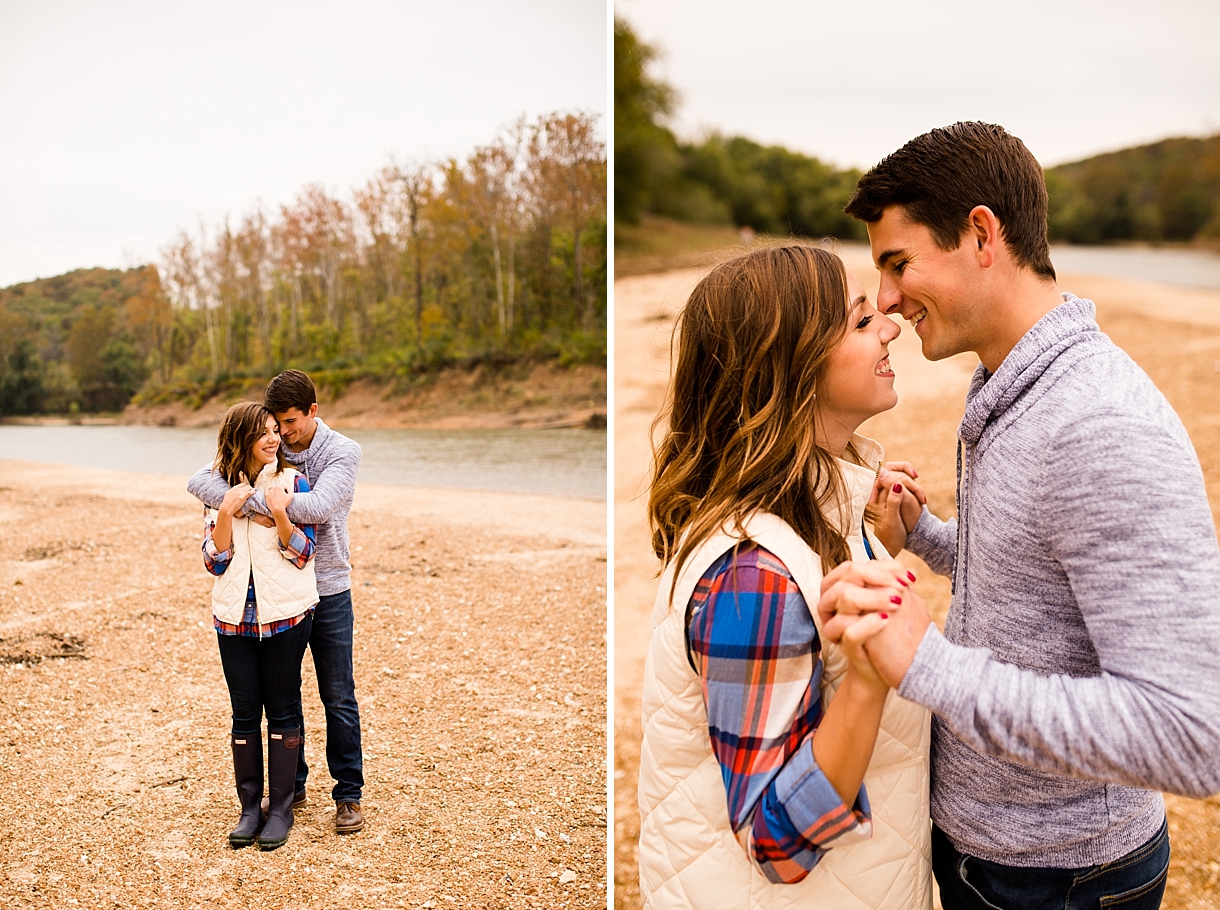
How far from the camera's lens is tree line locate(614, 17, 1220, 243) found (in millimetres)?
18578

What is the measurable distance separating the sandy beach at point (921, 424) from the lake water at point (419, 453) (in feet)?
2.04

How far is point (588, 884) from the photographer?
2.96 meters

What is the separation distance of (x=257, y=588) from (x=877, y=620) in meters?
2.09

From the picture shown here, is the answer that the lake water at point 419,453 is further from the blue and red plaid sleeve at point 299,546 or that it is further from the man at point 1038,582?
the man at point 1038,582

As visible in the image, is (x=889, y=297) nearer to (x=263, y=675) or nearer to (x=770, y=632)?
(x=770, y=632)

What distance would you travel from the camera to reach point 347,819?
9.37 feet

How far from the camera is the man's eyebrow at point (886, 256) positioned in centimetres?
119

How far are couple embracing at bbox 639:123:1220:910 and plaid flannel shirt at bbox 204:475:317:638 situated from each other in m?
1.57

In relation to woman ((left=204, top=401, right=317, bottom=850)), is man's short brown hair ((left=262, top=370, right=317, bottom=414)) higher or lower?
higher

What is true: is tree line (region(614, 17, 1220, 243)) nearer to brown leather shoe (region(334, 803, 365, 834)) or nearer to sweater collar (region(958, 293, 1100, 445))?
brown leather shoe (region(334, 803, 365, 834))

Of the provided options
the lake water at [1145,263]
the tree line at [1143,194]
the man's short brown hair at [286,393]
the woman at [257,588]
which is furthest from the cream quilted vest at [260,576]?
the tree line at [1143,194]

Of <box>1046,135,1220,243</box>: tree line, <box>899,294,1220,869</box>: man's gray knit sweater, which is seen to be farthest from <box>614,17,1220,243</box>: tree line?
<box>899,294,1220,869</box>: man's gray knit sweater

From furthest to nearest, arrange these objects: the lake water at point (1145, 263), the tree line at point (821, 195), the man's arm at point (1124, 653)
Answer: the tree line at point (821, 195)
the lake water at point (1145, 263)
the man's arm at point (1124, 653)

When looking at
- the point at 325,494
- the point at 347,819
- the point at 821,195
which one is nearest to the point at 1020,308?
the point at 325,494
